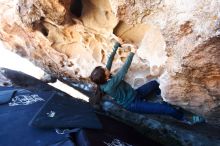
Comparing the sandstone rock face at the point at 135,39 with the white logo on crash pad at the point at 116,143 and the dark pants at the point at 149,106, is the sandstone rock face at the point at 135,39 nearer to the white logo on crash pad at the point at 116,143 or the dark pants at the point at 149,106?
the dark pants at the point at 149,106

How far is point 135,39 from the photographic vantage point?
4.65 meters

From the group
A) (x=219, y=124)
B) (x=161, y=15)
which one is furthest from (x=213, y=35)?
(x=219, y=124)

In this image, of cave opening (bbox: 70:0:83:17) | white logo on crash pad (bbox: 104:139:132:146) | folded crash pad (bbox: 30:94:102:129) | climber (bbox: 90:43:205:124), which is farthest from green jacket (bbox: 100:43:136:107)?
cave opening (bbox: 70:0:83:17)

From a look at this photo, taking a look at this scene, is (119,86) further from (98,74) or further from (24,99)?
(24,99)

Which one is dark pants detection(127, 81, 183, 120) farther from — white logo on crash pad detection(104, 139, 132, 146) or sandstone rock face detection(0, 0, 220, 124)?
white logo on crash pad detection(104, 139, 132, 146)

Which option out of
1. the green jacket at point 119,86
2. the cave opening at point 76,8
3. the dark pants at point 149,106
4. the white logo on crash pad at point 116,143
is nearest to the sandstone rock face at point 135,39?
the cave opening at point 76,8

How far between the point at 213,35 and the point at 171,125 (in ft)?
5.76

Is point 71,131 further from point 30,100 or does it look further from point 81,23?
point 81,23

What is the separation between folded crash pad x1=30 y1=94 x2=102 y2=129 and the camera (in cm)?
345

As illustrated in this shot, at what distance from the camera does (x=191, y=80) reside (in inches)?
A: 138

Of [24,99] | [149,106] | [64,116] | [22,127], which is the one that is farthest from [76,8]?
[22,127]

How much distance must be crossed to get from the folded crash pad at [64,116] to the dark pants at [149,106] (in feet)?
2.09

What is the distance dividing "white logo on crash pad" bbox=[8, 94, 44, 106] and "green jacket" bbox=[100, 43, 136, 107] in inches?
29.2

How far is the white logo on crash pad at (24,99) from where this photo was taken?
4.02 meters
